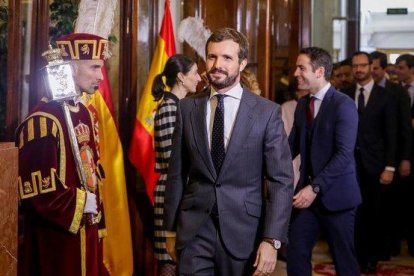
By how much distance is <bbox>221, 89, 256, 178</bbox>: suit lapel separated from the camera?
8.71ft

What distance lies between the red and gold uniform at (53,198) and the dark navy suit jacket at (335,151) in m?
1.20

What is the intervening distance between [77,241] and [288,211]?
1017 millimetres

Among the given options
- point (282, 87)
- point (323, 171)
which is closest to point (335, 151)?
point (323, 171)

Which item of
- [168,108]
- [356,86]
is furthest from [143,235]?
[356,86]

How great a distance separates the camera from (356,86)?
520cm

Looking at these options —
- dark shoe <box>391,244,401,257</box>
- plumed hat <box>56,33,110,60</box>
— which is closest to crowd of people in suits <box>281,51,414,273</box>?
dark shoe <box>391,244,401,257</box>

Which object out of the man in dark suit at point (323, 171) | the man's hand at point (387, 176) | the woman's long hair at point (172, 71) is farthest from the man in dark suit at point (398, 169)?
the woman's long hair at point (172, 71)

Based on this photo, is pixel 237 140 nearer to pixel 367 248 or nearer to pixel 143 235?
pixel 143 235

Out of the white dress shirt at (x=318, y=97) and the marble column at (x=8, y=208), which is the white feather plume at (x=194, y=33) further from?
the marble column at (x=8, y=208)

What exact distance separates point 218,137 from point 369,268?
2.91 meters

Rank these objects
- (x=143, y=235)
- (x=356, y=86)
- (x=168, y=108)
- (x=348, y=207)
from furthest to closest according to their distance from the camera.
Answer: (x=356, y=86)
(x=143, y=235)
(x=168, y=108)
(x=348, y=207)

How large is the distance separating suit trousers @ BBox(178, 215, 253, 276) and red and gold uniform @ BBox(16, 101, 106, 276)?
1.99 ft

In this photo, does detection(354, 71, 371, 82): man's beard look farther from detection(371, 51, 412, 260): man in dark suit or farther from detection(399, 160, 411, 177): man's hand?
detection(399, 160, 411, 177): man's hand

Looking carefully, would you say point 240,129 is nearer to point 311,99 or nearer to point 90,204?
point 90,204
